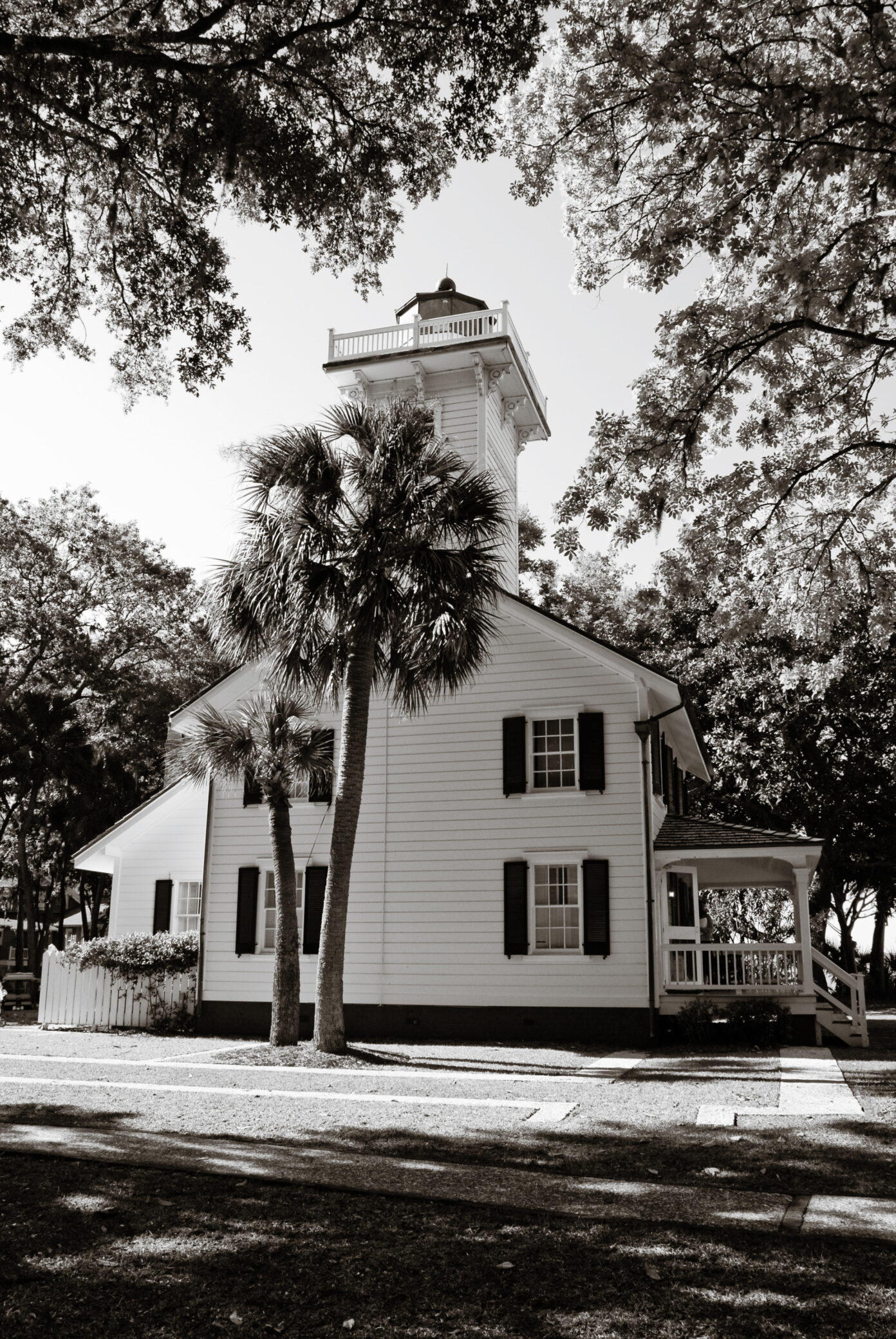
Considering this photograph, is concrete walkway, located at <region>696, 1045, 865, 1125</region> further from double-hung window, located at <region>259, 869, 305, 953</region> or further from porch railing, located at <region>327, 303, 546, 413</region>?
porch railing, located at <region>327, 303, 546, 413</region>

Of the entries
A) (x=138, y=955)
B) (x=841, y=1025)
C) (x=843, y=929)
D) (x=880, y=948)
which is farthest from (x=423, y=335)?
(x=880, y=948)

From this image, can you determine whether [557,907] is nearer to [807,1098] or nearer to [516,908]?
[516,908]

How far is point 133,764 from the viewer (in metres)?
34.6

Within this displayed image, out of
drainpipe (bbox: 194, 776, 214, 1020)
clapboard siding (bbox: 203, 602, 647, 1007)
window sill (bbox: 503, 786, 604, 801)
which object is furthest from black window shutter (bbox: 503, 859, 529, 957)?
drainpipe (bbox: 194, 776, 214, 1020)

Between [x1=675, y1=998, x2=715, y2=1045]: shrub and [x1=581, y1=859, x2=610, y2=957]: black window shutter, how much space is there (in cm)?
151

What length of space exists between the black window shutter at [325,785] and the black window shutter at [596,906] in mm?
4542

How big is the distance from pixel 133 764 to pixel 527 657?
2000cm

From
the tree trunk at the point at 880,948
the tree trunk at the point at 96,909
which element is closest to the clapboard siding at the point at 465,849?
the tree trunk at the point at 880,948

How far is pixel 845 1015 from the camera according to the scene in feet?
58.1

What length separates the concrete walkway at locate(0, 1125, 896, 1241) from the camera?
18.9 feet

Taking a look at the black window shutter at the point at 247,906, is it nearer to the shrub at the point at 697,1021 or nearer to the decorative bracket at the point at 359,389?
the shrub at the point at 697,1021

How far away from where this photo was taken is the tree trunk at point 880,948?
36.5 meters

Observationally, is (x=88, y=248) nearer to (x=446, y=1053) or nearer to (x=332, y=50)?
(x=332, y=50)

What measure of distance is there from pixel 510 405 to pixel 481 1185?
19.5 meters
